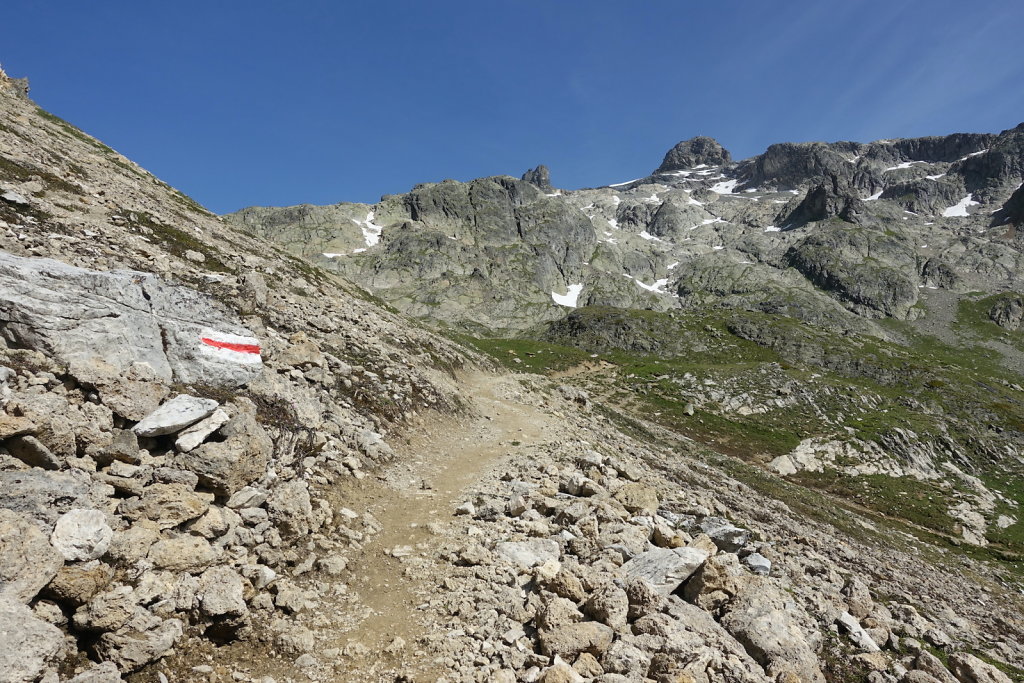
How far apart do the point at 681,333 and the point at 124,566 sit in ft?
381

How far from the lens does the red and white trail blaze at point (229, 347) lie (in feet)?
44.4

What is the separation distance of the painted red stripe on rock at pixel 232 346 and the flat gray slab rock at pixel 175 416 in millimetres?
3200

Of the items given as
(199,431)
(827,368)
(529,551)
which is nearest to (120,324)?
(199,431)

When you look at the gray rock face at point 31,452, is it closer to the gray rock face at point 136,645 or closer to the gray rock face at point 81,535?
the gray rock face at point 81,535

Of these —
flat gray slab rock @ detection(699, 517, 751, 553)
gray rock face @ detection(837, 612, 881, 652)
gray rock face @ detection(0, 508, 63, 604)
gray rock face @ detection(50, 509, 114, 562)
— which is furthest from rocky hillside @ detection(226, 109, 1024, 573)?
gray rock face @ detection(0, 508, 63, 604)

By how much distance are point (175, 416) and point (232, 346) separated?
15.2 ft

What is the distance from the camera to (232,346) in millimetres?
14141

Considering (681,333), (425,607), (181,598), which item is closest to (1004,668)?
(425,607)

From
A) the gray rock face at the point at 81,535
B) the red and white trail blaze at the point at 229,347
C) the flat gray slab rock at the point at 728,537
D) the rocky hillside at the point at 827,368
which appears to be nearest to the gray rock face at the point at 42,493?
the gray rock face at the point at 81,535

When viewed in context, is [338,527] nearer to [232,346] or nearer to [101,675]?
[101,675]

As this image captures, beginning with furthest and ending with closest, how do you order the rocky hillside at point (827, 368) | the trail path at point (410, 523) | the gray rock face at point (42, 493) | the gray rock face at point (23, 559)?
1. the rocky hillside at point (827, 368)
2. the trail path at point (410, 523)
3. the gray rock face at point (42, 493)
4. the gray rock face at point (23, 559)

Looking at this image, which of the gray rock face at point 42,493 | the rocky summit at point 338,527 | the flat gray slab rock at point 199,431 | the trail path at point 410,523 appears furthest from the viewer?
the flat gray slab rock at point 199,431

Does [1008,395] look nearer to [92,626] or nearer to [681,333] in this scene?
[681,333]

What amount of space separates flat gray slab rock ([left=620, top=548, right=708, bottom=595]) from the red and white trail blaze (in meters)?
12.7
